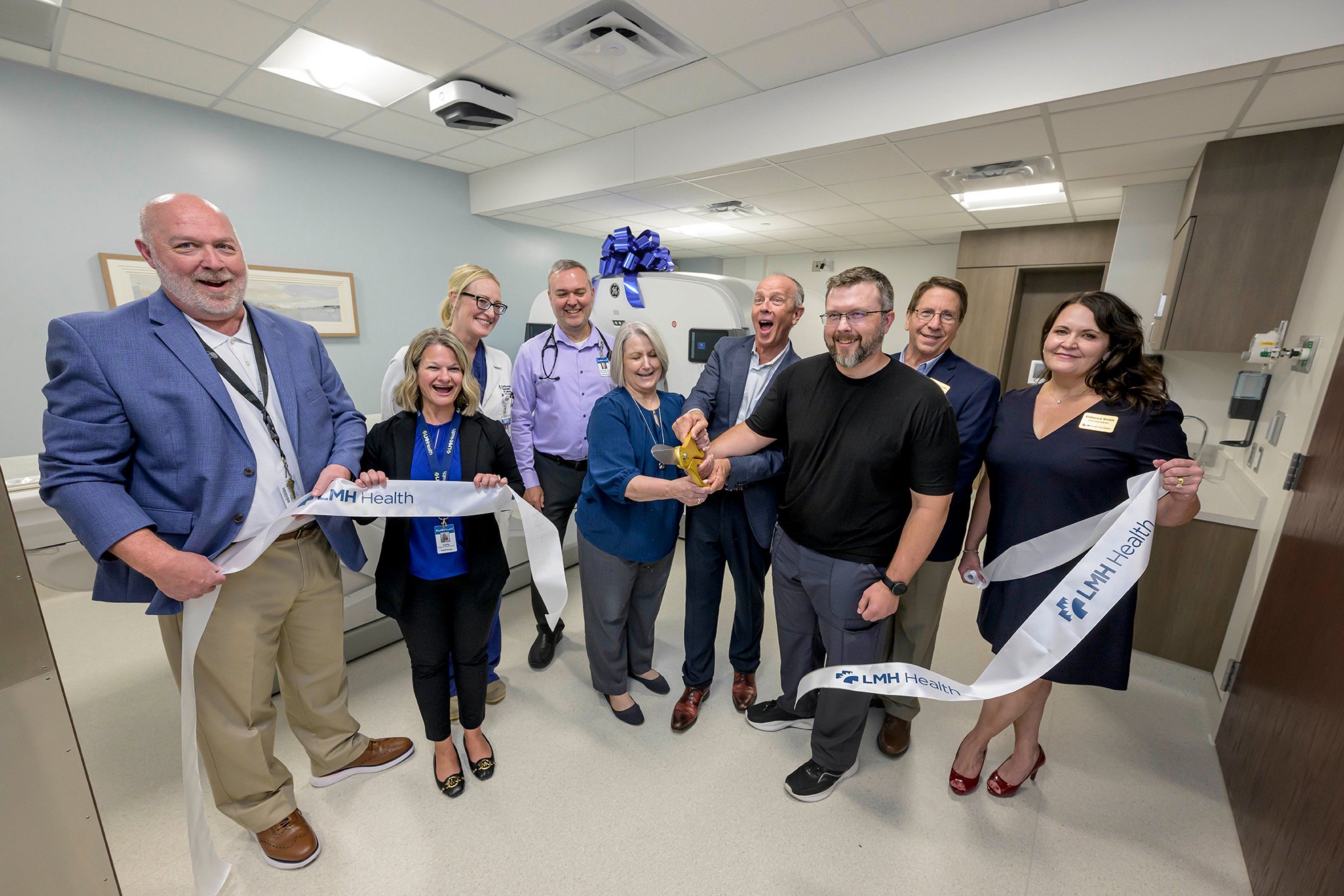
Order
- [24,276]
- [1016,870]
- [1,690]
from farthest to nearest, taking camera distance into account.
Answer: [24,276] → [1016,870] → [1,690]

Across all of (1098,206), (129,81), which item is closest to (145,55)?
(129,81)

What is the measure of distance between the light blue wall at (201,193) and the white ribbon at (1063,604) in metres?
5.00

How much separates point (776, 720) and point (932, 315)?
5.66 ft

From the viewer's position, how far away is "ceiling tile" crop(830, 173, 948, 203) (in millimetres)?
4027

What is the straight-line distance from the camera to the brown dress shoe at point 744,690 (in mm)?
2354

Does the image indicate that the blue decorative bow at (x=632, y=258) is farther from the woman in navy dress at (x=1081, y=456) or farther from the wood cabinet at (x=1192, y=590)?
the wood cabinet at (x=1192, y=590)

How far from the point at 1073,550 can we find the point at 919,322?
2.96ft

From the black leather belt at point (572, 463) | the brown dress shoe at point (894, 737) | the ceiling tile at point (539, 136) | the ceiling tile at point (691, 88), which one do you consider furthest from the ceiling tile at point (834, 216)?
the brown dress shoe at point (894, 737)

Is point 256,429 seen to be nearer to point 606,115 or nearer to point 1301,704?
point 1301,704

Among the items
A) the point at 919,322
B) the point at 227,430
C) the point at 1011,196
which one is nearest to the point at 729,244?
the point at 1011,196

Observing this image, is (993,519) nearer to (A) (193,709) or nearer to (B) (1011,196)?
(A) (193,709)

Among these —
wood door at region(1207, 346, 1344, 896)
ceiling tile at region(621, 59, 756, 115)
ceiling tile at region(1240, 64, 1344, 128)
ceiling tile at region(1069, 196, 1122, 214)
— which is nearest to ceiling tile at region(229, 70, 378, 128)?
ceiling tile at region(621, 59, 756, 115)

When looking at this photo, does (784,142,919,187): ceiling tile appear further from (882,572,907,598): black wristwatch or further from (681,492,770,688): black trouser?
(882,572,907,598): black wristwatch

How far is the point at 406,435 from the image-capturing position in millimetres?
1749
